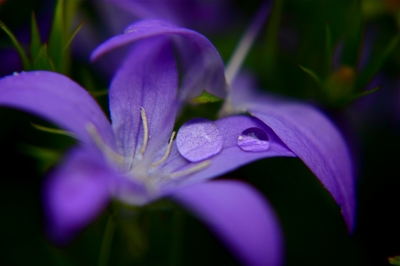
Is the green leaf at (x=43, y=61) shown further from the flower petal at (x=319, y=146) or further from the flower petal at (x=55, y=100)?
the flower petal at (x=319, y=146)

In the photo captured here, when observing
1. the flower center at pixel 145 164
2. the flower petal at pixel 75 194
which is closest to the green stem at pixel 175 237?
the flower center at pixel 145 164

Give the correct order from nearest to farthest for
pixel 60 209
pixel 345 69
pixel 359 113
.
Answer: pixel 60 209 → pixel 345 69 → pixel 359 113

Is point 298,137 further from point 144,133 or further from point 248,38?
point 248,38

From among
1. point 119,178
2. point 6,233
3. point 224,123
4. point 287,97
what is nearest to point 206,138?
point 224,123

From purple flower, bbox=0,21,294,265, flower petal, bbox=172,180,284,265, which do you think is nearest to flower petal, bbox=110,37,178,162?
purple flower, bbox=0,21,294,265

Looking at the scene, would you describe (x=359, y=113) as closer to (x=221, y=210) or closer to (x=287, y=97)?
(x=287, y=97)

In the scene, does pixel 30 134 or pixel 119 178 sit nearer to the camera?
pixel 119 178
